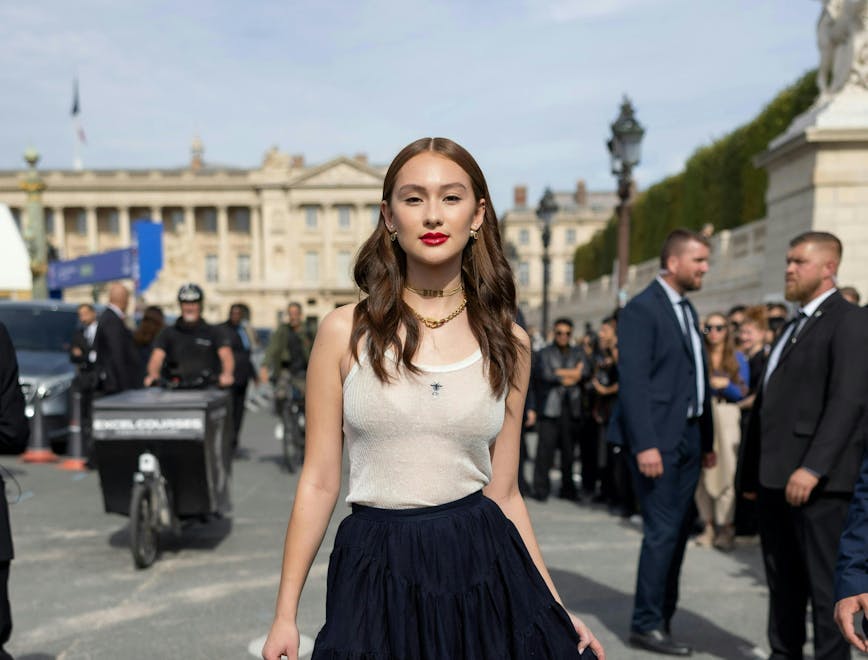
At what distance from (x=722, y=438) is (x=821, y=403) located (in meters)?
3.30

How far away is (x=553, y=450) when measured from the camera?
8.87 metres

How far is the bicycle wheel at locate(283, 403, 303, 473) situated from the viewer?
33.7 feet

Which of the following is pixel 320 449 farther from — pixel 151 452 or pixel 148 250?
pixel 148 250

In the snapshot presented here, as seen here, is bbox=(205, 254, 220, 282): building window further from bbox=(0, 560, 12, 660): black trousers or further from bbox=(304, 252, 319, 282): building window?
bbox=(0, 560, 12, 660): black trousers

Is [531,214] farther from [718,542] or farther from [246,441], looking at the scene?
[718,542]

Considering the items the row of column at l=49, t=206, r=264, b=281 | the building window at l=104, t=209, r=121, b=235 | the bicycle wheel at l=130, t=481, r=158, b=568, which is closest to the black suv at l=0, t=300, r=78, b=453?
the bicycle wheel at l=130, t=481, r=158, b=568

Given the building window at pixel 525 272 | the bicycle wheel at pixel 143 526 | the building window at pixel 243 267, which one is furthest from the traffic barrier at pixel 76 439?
the building window at pixel 243 267

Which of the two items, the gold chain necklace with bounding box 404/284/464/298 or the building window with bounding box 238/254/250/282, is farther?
the building window with bounding box 238/254/250/282

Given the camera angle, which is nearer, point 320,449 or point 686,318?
point 320,449

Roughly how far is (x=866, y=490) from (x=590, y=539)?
14.6 ft

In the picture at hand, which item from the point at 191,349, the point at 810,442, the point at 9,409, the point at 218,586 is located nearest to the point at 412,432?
the point at 9,409

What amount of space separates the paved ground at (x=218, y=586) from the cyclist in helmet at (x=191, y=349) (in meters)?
1.24

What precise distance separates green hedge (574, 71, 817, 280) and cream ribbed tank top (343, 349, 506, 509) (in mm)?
16598

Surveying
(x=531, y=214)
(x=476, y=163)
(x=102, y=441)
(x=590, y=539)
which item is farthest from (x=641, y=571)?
(x=531, y=214)
